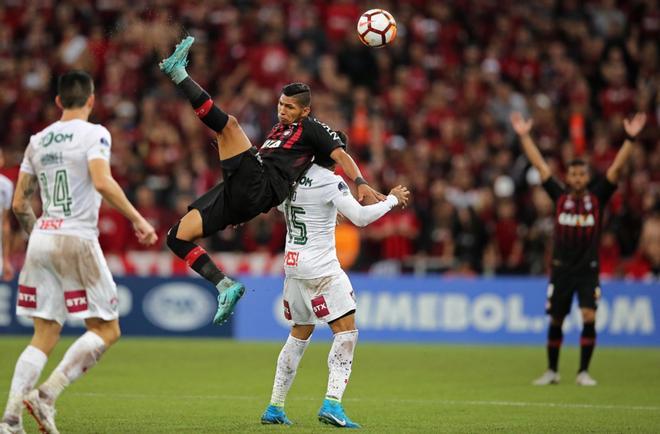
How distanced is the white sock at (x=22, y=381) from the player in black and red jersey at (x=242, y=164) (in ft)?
5.22

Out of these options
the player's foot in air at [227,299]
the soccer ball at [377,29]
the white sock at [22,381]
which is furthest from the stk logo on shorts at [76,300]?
the soccer ball at [377,29]

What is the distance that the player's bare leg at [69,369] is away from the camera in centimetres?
808

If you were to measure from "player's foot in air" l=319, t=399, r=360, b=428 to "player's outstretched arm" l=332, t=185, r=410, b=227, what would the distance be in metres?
1.53

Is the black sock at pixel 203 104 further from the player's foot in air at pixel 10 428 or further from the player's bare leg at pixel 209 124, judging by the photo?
the player's foot in air at pixel 10 428

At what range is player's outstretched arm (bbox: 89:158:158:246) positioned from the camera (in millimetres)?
8219

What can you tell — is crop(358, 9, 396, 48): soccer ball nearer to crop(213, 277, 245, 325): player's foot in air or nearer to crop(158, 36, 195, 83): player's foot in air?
crop(158, 36, 195, 83): player's foot in air

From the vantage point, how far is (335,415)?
31.8ft

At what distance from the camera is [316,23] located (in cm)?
2697

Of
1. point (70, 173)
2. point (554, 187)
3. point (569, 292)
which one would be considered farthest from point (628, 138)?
point (70, 173)

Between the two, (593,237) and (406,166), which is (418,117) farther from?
(593,237)

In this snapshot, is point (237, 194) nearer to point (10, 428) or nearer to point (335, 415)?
point (335, 415)

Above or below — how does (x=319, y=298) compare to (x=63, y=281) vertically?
below

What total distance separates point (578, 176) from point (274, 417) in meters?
6.21

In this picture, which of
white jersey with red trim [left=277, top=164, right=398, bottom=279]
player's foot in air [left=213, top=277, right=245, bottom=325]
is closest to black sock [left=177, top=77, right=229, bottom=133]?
white jersey with red trim [left=277, top=164, right=398, bottom=279]
